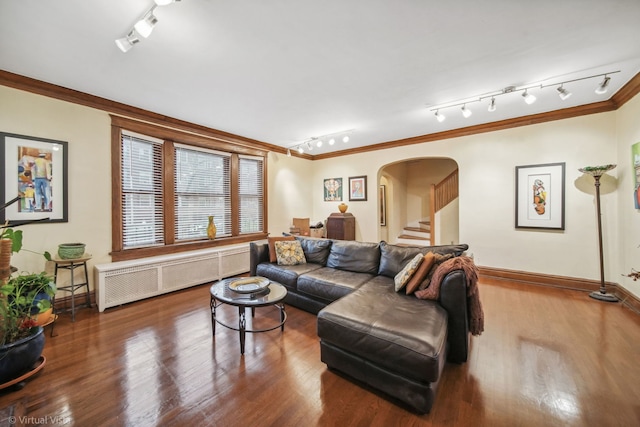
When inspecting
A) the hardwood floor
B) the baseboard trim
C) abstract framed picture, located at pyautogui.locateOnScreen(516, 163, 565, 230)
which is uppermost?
abstract framed picture, located at pyautogui.locateOnScreen(516, 163, 565, 230)

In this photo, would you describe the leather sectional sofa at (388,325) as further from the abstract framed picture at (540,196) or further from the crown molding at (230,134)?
the crown molding at (230,134)

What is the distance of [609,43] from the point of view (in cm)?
212

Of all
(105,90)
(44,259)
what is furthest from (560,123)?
(44,259)

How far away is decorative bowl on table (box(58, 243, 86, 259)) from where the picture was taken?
279cm

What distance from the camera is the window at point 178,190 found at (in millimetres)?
3533

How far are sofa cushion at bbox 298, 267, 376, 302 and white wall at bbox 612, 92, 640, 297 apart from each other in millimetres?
3264

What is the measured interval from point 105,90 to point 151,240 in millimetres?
2116

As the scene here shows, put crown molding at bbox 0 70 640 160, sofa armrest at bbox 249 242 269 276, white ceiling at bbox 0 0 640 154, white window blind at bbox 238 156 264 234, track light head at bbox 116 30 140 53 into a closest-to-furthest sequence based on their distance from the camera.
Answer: white ceiling at bbox 0 0 640 154, track light head at bbox 116 30 140 53, crown molding at bbox 0 70 640 160, sofa armrest at bbox 249 242 269 276, white window blind at bbox 238 156 264 234

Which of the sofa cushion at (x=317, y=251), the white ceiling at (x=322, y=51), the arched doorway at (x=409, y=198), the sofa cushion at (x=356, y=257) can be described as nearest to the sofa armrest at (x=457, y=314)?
the sofa cushion at (x=356, y=257)

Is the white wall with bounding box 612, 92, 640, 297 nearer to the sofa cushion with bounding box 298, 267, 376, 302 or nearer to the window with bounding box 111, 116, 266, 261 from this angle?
the sofa cushion with bounding box 298, 267, 376, 302

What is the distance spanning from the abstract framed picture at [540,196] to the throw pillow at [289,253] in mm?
3620

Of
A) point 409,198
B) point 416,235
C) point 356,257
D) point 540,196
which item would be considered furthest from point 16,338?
point 409,198

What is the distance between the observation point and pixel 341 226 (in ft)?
18.7

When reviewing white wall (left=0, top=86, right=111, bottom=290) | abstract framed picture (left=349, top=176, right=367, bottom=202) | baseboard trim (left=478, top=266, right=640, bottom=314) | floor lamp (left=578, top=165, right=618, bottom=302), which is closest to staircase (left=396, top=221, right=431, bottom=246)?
abstract framed picture (left=349, top=176, right=367, bottom=202)
